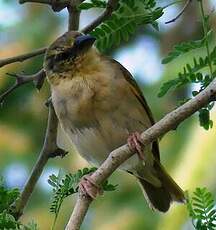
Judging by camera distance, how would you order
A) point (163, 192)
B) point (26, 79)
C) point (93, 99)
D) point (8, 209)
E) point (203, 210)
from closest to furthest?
point (203, 210)
point (8, 209)
point (26, 79)
point (93, 99)
point (163, 192)

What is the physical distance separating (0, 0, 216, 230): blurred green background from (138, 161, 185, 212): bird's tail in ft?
0.20

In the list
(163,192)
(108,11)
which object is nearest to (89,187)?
(108,11)

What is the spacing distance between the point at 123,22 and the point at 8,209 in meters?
0.74

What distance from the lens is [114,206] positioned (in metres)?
4.80

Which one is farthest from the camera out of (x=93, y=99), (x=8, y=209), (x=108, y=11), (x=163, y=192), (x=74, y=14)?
(x=163, y=192)

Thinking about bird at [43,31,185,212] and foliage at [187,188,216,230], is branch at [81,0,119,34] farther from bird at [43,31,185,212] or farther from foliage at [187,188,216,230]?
foliage at [187,188,216,230]

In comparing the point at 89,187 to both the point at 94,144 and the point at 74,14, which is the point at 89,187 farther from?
the point at 94,144

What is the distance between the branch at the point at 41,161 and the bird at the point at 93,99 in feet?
0.99

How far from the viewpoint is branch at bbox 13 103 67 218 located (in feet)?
9.09

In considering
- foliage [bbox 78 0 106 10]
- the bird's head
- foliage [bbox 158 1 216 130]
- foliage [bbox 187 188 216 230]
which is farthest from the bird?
foliage [bbox 187 188 216 230]

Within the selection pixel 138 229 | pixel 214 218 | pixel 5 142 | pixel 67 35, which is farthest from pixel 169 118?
pixel 5 142

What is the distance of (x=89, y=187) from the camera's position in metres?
2.61

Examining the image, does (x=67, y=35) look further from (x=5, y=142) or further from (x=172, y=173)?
(x=5, y=142)

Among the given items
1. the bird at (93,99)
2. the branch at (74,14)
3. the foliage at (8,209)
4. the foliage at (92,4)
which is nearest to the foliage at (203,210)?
the foliage at (8,209)
